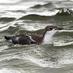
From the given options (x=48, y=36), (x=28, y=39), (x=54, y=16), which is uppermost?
(x=28, y=39)

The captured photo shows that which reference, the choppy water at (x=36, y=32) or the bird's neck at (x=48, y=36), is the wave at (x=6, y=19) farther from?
the bird's neck at (x=48, y=36)

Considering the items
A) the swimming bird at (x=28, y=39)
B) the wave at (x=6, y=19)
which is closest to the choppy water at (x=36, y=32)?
the wave at (x=6, y=19)

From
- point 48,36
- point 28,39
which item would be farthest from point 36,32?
point 28,39

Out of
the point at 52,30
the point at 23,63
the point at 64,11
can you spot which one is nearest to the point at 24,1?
the point at 64,11

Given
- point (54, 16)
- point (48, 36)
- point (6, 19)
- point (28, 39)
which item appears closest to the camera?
point (28, 39)

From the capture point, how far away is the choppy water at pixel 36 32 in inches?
347

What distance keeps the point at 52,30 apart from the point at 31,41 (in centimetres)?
144

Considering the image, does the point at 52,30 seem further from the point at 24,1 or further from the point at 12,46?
the point at 24,1

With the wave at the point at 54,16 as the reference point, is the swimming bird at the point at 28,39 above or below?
above

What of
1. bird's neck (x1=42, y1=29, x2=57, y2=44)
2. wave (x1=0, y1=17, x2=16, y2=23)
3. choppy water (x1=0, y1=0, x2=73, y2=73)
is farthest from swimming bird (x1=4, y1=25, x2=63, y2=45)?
wave (x1=0, y1=17, x2=16, y2=23)

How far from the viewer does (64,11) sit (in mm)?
15508

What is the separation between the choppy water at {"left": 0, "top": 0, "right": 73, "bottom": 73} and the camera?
8.80 meters

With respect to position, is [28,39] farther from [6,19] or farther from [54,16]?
[54,16]

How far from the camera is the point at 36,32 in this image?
1245 centimetres
